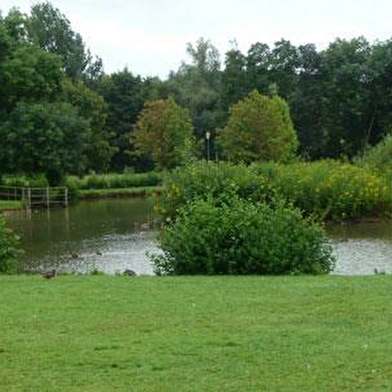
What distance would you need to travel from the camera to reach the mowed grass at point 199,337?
6243 millimetres

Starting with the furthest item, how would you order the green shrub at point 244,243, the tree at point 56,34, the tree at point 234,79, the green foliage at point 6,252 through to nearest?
the tree at point 56,34 → the tree at point 234,79 → the green foliage at point 6,252 → the green shrub at point 244,243

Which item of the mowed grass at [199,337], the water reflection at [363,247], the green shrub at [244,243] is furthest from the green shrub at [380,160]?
the mowed grass at [199,337]

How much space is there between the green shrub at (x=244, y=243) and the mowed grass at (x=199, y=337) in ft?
8.04

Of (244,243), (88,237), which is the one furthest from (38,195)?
(244,243)

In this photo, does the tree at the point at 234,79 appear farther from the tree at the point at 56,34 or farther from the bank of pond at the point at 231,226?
the bank of pond at the point at 231,226

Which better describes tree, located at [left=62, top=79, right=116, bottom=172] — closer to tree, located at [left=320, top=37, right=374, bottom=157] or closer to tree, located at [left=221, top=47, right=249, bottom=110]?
tree, located at [left=221, top=47, right=249, bottom=110]

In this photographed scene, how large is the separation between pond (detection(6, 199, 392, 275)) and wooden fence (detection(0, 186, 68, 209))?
20.2ft

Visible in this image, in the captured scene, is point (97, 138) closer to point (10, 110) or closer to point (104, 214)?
point (10, 110)

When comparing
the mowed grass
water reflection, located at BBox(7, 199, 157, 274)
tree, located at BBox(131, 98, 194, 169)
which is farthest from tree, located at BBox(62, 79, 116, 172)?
the mowed grass

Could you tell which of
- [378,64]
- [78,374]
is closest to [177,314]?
[78,374]

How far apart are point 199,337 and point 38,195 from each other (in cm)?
4520

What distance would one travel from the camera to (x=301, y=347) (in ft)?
23.5

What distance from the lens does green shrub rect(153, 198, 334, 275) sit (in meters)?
14.1

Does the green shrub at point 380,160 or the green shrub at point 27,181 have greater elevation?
the green shrub at point 380,160
